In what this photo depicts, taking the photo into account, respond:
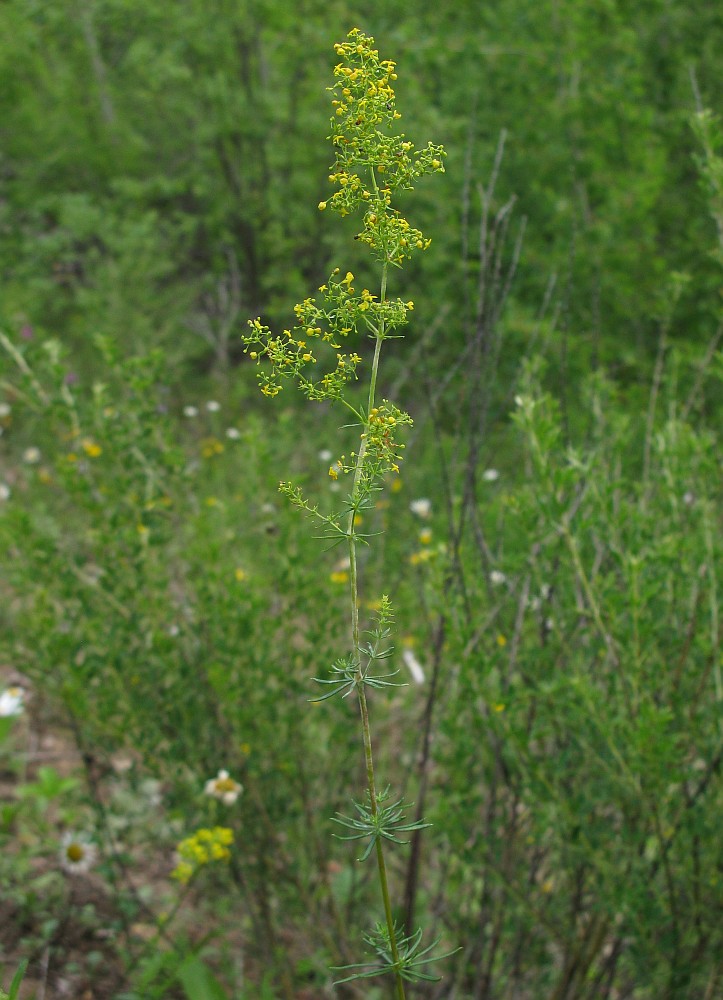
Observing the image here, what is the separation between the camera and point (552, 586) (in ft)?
6.70

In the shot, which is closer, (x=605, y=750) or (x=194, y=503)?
(x=605, y=750)

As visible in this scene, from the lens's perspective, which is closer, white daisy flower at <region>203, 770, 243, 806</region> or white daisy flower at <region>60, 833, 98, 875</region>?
white daisy flower at <region>203, 770, 243, 806</region>

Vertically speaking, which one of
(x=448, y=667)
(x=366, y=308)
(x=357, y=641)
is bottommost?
(x=448, y=667)

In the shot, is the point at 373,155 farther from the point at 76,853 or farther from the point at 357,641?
the point at 76,853

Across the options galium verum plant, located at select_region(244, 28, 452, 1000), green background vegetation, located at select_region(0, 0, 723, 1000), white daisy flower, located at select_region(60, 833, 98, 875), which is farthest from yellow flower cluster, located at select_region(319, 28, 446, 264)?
white daisy flower, located at select_region(60, 833, 98, 875)

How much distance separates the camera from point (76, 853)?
2.88 m

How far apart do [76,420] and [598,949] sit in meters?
1.76

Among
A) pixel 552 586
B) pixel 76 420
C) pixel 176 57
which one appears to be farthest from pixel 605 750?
pixel 176 57

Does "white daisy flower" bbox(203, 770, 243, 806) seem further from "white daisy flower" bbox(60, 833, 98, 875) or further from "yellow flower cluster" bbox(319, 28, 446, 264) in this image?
"yellow flower cluster" bbox(319, 28, 446, 264)

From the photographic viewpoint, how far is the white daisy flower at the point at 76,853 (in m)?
2.88

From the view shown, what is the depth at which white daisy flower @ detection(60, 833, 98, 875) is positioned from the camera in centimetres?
288

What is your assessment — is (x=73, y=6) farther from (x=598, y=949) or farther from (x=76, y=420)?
(x=598, y=949)

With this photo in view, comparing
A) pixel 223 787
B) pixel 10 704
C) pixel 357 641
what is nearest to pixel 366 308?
pixel 357 641

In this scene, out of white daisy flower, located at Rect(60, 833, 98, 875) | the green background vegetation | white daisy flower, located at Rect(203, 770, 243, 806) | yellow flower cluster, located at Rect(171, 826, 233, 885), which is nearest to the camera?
the green background vegetation
